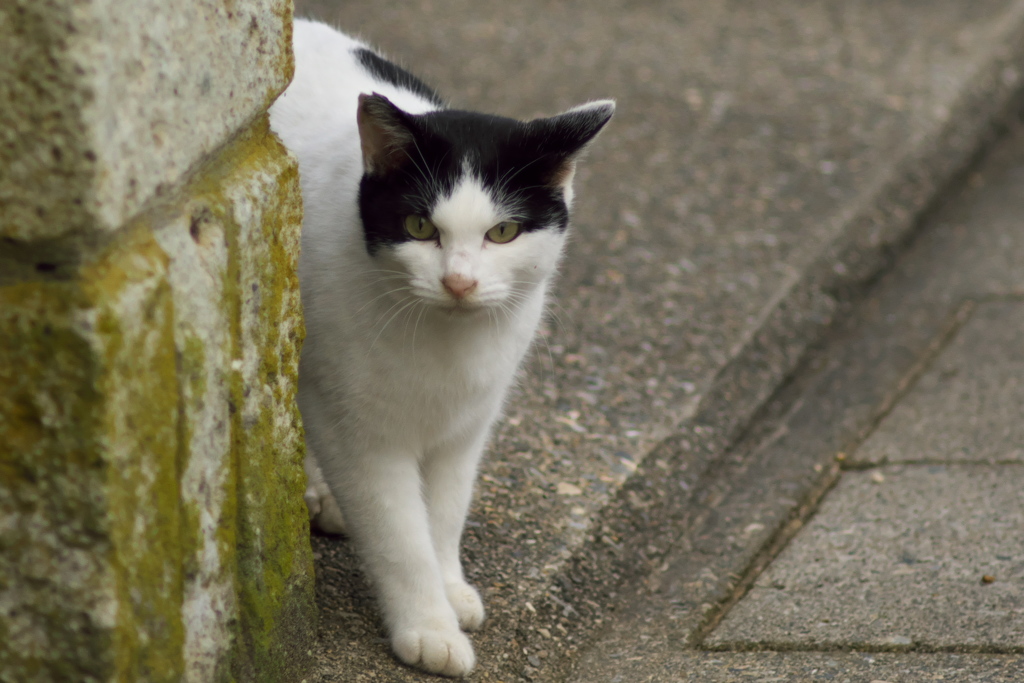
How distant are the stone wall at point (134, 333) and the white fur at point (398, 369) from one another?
0.33 metres

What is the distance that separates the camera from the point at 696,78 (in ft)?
17.4

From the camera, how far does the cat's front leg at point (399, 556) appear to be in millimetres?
2043

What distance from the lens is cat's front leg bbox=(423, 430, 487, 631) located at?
2258 millimetres

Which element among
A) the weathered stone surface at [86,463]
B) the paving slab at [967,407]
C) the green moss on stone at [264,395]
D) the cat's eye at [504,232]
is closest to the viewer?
the weathered stone surface at [86,463]

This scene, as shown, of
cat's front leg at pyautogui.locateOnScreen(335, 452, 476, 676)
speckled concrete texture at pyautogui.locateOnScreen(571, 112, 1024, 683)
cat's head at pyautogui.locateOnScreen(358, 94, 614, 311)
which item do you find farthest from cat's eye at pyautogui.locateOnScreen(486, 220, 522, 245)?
speckled concrete texture at pyautogui.locateOnScreen(571, 112, 1024, 683)

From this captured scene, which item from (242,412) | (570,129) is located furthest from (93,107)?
(570,129)

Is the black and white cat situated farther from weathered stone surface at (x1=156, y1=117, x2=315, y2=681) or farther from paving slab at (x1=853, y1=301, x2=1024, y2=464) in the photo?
paving slab at (x1=853, y1=301, x2=1024, y2=464)

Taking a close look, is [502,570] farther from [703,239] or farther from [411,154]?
[703,239]

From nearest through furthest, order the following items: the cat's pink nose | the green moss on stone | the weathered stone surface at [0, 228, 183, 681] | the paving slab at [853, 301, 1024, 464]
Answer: the weathered stone surface at [0, 228, 183, 681] < the green moss on stone < the cat's pink nose < the paving slab at [853, 301, 1024, 464]

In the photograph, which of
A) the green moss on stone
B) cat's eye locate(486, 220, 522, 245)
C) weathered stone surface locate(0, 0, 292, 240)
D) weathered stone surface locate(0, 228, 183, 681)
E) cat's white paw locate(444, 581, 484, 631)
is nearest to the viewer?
weathered stone surface locate(0, 0, 292, 240)

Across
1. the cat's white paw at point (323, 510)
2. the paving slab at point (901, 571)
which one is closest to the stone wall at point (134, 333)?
the cat's white paw at point (323, 510)

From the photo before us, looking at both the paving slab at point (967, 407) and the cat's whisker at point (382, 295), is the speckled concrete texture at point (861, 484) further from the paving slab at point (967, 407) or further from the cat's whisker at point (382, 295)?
the cat's whisker at point (382, 295)

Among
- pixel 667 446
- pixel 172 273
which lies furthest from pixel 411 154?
pixel 667 446

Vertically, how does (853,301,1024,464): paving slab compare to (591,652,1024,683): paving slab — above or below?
below
